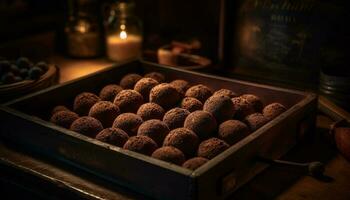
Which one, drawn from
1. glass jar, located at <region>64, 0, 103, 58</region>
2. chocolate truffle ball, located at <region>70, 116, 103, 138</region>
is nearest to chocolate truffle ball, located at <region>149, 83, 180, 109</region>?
chocolate truffle ball, located at <region>70, 116, 103, 138</region>

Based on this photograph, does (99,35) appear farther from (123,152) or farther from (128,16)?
(123,152)

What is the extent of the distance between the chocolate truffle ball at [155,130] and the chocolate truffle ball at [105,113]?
15cm

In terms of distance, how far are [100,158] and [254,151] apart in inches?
15.9

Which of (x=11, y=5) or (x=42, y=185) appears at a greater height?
(x=11, y=5)

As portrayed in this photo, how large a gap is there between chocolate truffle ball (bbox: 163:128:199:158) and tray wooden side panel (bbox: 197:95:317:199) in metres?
0.14

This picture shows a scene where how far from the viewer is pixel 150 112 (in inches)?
61.3

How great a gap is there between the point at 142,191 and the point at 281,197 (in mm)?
364

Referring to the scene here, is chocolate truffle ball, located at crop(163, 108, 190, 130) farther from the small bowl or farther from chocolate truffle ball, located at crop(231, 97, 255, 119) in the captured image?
the small bowl

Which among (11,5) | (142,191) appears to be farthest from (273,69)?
(11,5)

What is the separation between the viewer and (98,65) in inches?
99.4

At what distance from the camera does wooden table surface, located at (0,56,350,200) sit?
1362mm

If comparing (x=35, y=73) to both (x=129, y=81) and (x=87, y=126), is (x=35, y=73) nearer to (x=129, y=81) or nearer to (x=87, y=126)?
(x=129, y=81)

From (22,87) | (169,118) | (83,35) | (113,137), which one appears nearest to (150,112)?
(169,118)

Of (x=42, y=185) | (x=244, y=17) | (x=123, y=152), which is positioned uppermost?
(x=244, y=17)
